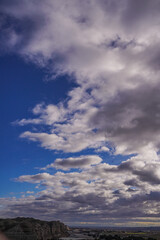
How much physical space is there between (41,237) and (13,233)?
15247 cm

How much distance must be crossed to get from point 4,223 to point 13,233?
122 m

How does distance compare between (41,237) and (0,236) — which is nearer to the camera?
(0,236)

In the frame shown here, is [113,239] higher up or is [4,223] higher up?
[4,223]

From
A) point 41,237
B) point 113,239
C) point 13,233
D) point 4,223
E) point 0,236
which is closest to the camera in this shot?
point 0,236

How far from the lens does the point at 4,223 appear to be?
15438 centimetres

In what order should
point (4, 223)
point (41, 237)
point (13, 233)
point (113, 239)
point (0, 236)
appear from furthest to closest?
point (41, 237)
point (113, 239)
point (4, 223)
point (13, 233)
point (0, 236)

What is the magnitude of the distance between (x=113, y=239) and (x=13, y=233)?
141855mm

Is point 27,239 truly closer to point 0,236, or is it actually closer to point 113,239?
point 0,236

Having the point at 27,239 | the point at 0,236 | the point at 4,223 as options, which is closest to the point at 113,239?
the point at 4,223

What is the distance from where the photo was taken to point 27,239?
4922 centimetres

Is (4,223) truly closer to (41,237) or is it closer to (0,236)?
(41,237)

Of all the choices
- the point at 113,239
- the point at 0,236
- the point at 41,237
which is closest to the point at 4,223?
the point at 41,237

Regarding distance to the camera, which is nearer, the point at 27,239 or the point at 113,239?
the point at 27,239

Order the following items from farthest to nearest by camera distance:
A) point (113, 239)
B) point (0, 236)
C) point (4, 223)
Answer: point (113, 239) < point (4, 223) < point (0, 236)
